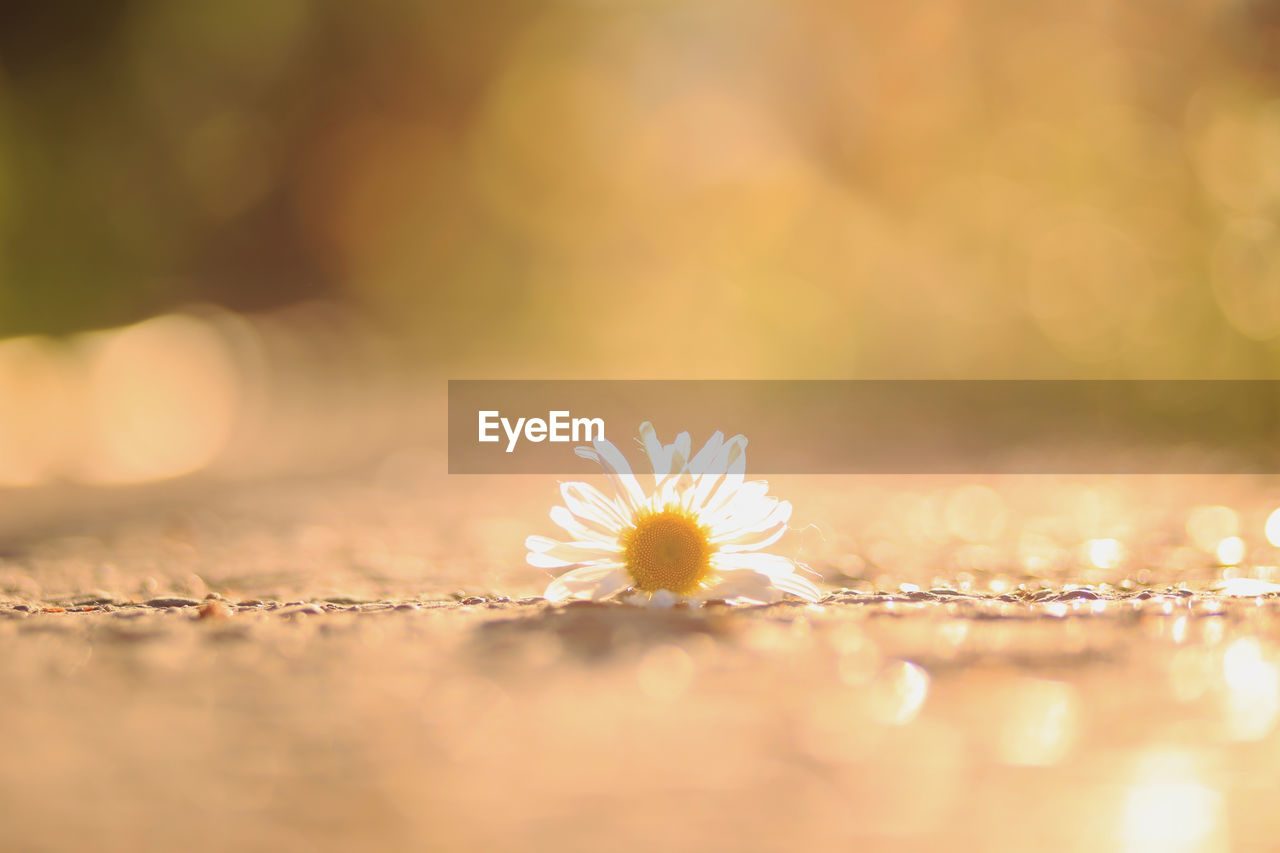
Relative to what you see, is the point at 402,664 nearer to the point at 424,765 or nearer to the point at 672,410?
the point at 424,765

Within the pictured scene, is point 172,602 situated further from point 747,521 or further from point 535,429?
point 535,429

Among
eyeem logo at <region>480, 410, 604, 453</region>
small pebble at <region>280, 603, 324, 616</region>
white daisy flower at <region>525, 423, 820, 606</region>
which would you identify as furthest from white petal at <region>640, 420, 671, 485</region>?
eyeem logo at <region>480, 410, 604, 453</region>

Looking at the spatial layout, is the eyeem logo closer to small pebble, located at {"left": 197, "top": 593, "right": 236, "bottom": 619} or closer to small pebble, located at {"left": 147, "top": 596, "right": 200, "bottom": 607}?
small pebble, located at {"left": 147, "top": 596, "right": 200, "bottom": 607}

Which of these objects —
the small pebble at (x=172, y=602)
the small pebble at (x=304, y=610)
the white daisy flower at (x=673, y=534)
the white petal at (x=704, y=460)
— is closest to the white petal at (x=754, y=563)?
the white daisy flower at (x=673, y=534)

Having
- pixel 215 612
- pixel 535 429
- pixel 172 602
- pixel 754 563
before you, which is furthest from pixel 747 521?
pixel 535 429

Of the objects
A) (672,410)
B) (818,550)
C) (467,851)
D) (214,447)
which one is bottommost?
(467,851)

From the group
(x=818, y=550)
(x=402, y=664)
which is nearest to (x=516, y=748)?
(x=402, y=664)
